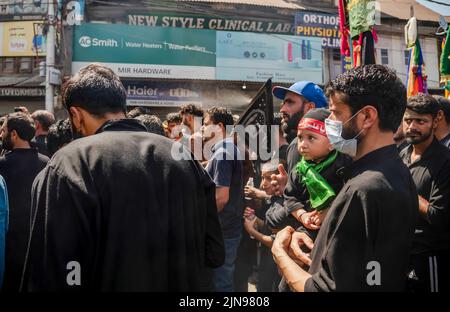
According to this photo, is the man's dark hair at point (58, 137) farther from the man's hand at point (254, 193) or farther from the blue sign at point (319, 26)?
the blue sign at point (319, 26)

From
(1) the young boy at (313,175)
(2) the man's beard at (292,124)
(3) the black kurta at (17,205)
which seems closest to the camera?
(1) the young boy at (313,175)

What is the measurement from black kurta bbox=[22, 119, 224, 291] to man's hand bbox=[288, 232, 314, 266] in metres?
0.52

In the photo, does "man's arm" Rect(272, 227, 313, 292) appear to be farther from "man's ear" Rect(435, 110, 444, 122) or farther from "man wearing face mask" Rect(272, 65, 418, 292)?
"man's ear" Rect(435, 110, 444, 122)

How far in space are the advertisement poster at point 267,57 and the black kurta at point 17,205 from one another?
13.1 metres

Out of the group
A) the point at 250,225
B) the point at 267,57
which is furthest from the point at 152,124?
the point at 267,57

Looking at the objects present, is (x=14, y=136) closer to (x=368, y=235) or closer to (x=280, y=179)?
(x=280, y=179)

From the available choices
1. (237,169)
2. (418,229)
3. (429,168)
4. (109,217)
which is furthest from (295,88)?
(109,217)

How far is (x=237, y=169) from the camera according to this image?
355cm

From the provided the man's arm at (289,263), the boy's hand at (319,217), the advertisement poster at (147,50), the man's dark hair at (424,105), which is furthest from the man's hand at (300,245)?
the advertisement poster at (147,50)

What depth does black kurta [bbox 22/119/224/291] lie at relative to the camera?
1.43 m

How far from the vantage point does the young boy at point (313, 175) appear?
2.32 m

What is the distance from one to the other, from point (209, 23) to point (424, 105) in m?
14.9

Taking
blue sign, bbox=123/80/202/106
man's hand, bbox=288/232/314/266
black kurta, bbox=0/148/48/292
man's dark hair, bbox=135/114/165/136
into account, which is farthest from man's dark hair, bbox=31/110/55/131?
blue sign, bbox=123/80/202/106

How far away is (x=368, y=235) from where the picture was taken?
4.66 ft
